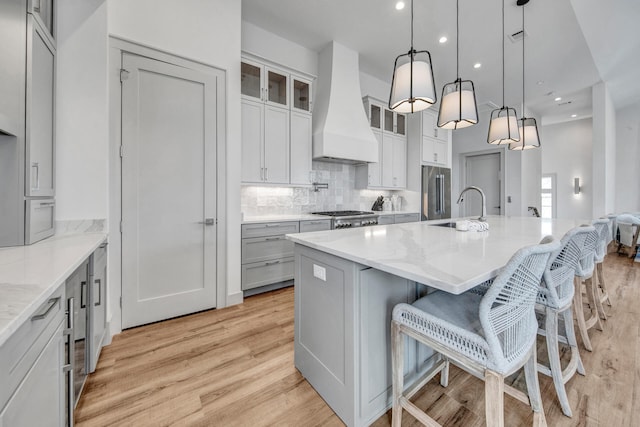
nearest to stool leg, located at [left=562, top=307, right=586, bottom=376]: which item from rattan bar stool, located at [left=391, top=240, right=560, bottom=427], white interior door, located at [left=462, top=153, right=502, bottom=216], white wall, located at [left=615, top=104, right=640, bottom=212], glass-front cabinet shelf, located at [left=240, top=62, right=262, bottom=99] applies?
rattan bar stool, located at [left=391, top=240, right=560, bottom=427]

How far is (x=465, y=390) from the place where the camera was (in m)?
1.61

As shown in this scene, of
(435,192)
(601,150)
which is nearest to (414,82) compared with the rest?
(435,192)

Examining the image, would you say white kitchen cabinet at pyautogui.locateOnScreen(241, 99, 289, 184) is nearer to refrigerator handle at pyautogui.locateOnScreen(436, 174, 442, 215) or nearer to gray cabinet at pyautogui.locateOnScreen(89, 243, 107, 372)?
gray cabinet at pyautogui.locateOnScreen(89, 243, 107, 372)

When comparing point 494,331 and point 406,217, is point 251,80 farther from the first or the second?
point 494,331

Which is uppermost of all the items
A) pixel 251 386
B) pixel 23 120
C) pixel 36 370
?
pixel 23 120

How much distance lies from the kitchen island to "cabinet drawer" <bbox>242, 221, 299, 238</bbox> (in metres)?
1.48

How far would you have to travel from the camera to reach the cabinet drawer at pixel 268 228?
119 inches

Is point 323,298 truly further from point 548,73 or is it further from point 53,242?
point 548,73

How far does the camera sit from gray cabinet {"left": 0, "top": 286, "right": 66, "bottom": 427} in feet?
2.25

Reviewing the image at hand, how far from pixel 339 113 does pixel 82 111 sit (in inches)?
109

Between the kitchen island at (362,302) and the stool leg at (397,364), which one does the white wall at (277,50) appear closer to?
the kitchen island at (362,302)

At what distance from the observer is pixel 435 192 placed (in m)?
5.25

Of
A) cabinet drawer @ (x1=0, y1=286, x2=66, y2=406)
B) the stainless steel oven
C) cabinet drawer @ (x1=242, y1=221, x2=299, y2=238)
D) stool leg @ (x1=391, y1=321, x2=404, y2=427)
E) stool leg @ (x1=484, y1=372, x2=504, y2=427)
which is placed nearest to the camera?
cabinet drawer @ (x1=0, y1=286, x2=66, y2=406)

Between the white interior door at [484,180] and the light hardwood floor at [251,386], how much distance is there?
4704mm
